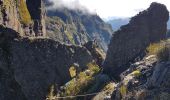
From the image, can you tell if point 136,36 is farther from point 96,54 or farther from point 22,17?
point 22,17

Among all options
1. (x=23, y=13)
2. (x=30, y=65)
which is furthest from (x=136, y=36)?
(x=23, y=13)

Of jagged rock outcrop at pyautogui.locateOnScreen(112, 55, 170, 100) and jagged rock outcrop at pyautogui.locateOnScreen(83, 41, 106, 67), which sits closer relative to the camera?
jagged rock outcrop at pyautogui.locateOnScreen(112, 55, 170, 100)

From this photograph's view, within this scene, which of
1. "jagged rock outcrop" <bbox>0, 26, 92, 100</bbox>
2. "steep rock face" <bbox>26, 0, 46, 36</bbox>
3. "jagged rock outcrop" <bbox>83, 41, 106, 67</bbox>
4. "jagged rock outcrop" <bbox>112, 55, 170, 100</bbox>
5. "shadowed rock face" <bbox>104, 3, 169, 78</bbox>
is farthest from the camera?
"steep rock face" <bbox>26, 0, 46, 36</bbox>

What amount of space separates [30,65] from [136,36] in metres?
12.0

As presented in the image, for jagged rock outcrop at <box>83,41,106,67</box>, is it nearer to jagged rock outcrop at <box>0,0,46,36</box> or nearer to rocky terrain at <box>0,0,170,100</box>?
rocky terrain at <box>0,0,170,100</box>

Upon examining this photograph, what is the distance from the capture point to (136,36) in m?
52.1

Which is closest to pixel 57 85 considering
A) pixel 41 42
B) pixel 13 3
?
pixel 41 42

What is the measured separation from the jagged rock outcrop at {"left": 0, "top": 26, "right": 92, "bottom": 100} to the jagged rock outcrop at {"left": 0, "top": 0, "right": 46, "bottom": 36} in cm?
5254

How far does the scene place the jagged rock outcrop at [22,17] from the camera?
111125 millimetres

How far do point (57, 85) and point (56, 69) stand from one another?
7.49 feet

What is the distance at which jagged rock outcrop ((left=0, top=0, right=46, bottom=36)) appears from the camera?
4375 inches

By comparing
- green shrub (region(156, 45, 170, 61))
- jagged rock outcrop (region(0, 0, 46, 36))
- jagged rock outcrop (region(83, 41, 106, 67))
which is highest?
jagged rock outcrop (region(0, 0, 46, 36))

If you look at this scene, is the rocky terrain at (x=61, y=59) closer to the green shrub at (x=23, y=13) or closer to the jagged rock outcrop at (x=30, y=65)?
the jagged rock outcrop at (x=30, y=65)

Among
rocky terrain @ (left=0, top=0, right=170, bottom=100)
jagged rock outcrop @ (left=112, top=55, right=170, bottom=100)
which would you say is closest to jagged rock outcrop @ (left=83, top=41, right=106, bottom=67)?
rocky terrain @ (left=0, top=0, right=170, bottom=100)
